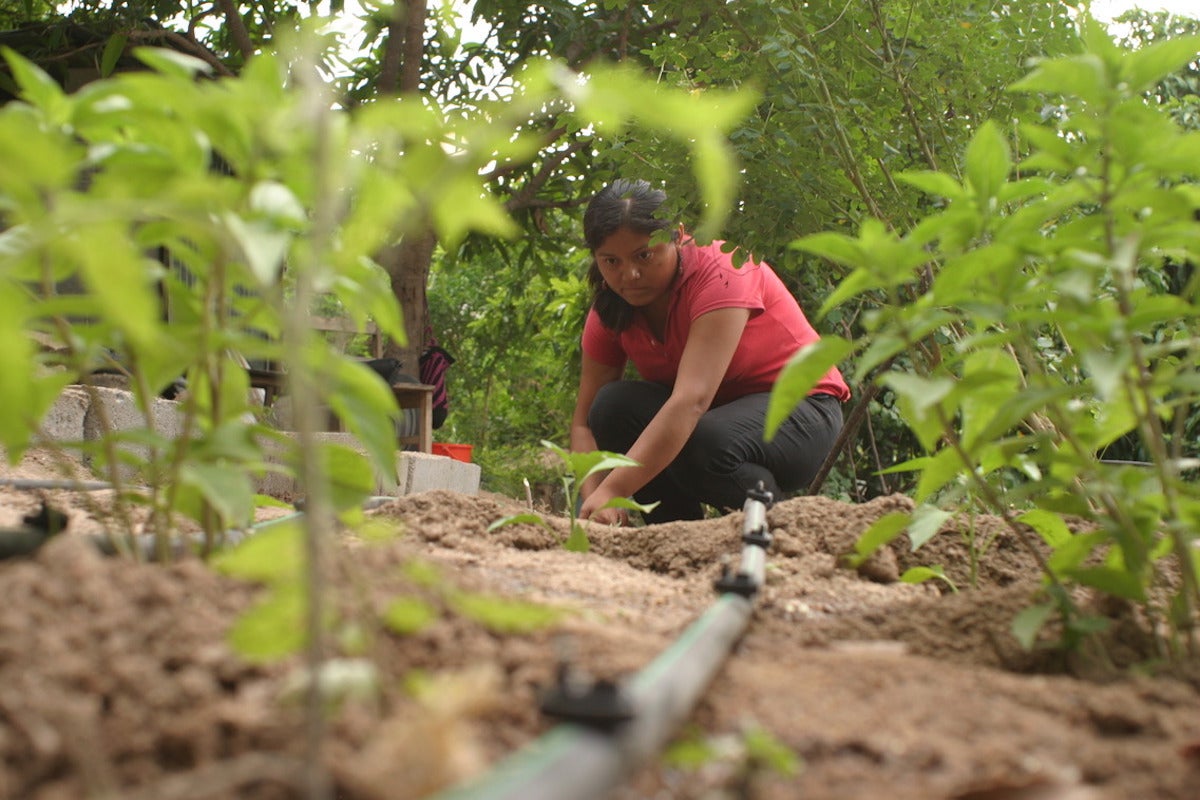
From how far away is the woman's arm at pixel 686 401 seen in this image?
3266 millimetres

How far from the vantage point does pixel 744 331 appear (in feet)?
12.0

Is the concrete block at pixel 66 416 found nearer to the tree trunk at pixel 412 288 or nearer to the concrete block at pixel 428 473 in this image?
the concrete block at pixel 428 473

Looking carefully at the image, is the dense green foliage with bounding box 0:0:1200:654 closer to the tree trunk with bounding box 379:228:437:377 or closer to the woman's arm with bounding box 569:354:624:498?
the woman's arm with bounding box 569:354:624:498

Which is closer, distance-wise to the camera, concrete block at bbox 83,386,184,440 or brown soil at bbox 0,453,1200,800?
brown soil at bbox 0,453,1200,800

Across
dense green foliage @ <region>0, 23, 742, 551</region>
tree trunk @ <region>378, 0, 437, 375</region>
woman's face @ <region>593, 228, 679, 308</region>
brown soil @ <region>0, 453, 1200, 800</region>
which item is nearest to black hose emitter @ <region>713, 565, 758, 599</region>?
brown soil @ <region>0, 453, 1200, 800</region>

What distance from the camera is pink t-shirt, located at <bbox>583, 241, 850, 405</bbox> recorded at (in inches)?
135

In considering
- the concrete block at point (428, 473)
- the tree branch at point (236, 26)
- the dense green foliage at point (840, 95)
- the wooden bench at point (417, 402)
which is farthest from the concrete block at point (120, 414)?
the tree branch at point (236, 26)

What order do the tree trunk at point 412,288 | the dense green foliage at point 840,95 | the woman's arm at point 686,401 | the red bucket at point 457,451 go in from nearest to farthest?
the dense green foliage at point 840,95
the woman's arm at point 686,401
the tree trunk at point 412,288
the red bucket at point 457,451

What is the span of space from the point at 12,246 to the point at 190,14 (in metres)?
6.97

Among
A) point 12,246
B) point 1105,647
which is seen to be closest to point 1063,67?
point 1105,647

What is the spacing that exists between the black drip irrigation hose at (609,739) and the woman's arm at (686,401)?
2330 millimetres

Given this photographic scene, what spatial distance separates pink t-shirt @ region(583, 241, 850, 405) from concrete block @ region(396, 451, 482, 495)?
109 centimetres

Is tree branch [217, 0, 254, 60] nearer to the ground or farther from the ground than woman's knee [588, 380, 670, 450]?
farther from the ground

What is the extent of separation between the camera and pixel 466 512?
2.35 meters
